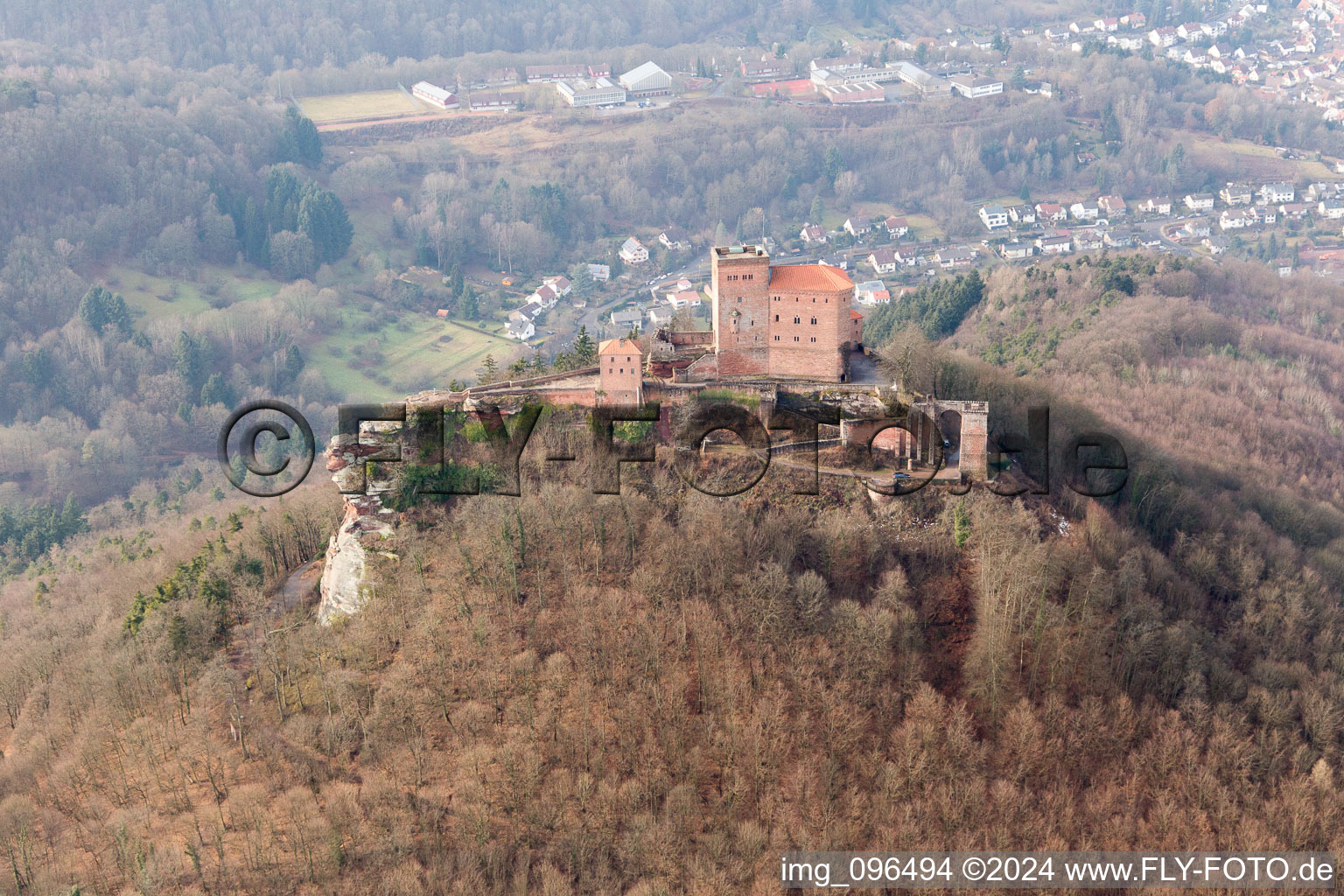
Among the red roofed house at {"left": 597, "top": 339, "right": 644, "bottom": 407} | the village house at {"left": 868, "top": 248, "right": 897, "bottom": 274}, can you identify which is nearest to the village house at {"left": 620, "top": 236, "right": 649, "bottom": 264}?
the village house at {"left": 868, "top": 248, "right": 897, "bottom": 274}

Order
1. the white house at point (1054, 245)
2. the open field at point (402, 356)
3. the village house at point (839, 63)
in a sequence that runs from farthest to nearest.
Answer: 1. the village house at point (839, 63)
2. the white house at point (1054, 245)
3. the open field at point (402, 356)

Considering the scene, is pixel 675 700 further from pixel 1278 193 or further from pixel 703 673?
pixel 1278 193

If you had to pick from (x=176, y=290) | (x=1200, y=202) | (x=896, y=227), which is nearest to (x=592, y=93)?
A: (x=896, y=227)

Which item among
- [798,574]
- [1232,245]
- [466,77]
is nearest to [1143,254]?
[1232,245]

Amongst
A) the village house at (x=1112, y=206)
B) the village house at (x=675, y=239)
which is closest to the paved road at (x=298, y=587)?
the village house at (x=675, y=239)

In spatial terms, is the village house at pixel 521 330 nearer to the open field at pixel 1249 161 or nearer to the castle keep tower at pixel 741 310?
the castle keep tower at pixel 741 310

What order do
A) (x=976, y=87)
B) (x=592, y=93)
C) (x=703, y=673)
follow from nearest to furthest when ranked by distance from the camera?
(x=703, y=673)
(x=592, y=93)
(x=976, y=87)
